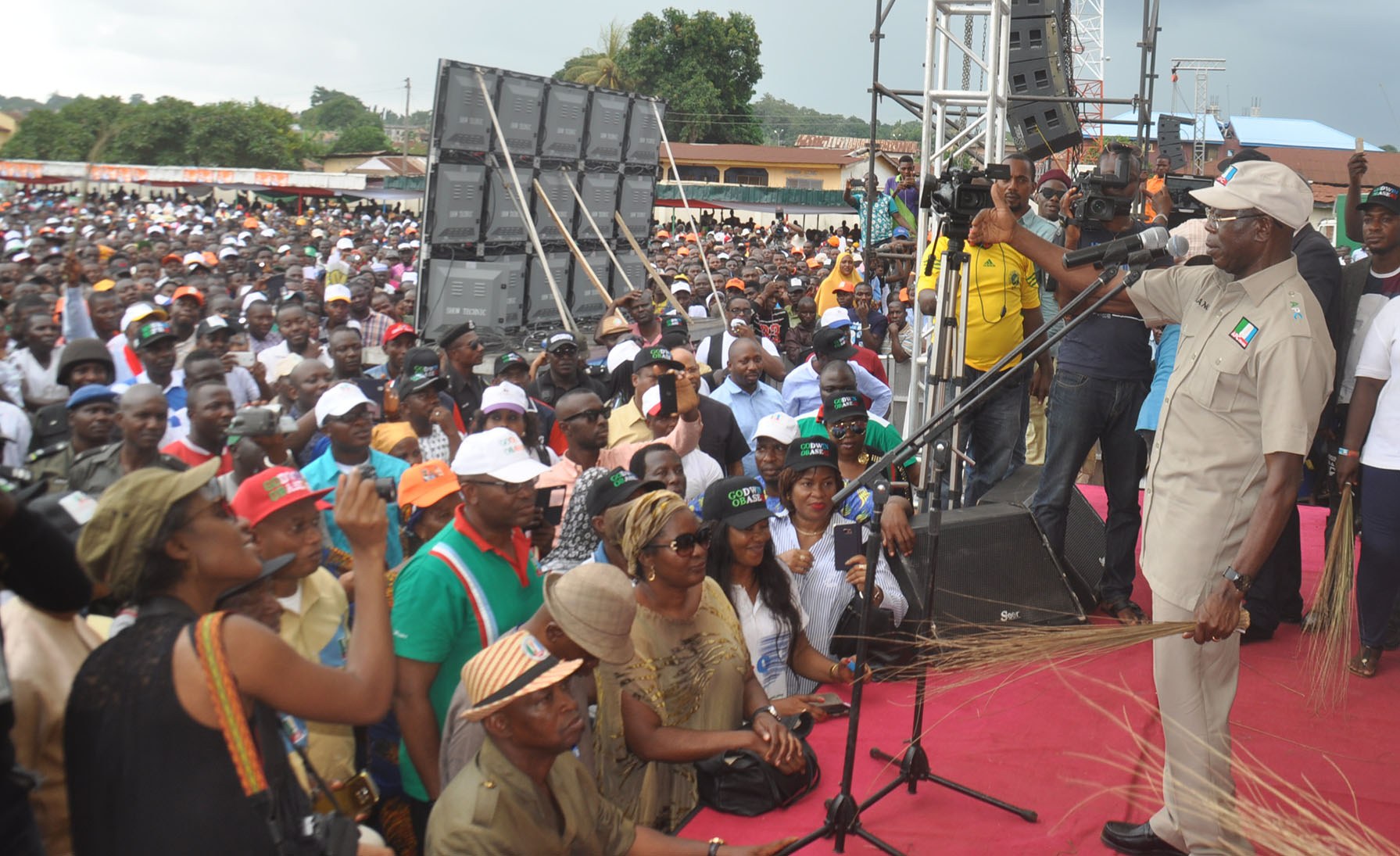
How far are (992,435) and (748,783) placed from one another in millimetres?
3050

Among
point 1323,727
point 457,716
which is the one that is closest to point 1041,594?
point 1323,727

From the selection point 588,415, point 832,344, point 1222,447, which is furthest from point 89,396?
point 1222,447

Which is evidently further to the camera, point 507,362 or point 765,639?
point 507,362

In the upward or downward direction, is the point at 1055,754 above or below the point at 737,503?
below

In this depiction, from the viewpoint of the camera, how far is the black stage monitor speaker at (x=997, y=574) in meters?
4.78

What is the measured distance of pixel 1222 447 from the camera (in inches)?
120

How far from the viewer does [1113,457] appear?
208 inches

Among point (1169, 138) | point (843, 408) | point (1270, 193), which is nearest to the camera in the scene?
point (1270, 193)

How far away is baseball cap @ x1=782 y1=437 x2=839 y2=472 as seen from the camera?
15.9 ft

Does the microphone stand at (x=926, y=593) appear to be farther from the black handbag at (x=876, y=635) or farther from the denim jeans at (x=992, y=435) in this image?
the denim jeans at (x=992, y=435)

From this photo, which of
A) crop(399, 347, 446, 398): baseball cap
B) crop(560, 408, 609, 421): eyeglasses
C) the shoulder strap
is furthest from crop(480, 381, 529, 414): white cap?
the shoulder strap

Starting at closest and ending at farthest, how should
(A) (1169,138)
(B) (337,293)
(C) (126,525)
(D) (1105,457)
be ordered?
(C) (126,525)
(D) (1105,457)
(B) (337,293)
(A) (1169,138)

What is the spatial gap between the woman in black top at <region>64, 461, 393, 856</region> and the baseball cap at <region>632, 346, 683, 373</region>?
13.6 feet

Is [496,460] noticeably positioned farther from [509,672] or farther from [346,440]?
[346,440]
